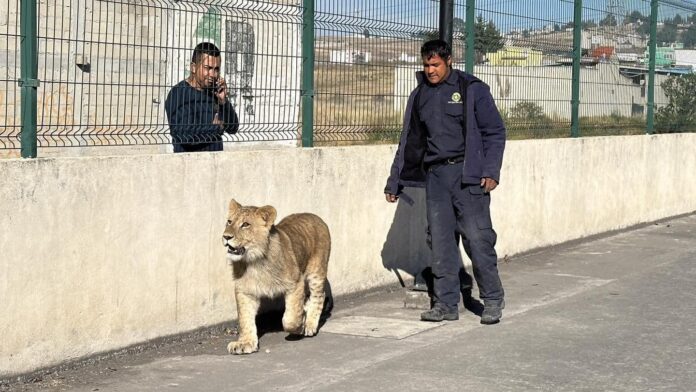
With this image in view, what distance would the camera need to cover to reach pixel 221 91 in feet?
29.2

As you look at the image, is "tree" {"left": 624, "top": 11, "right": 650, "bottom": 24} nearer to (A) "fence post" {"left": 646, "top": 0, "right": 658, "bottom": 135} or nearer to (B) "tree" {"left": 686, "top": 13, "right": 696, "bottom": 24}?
(A) "fence post" {"left": 646, "top": 0, "right": 658, "bottom": 135}

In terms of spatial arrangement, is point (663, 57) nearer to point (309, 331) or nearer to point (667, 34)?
point (667, 34)

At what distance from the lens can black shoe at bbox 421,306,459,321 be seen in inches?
351

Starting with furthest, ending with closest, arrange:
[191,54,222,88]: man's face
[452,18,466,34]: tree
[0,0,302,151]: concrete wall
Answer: [452,18,466,34]: tree
[191,54,222,88]: man's face
[0,0,302,151]: concrete wall

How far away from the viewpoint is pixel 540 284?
1077 centimetres

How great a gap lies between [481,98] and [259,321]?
2.43 metres

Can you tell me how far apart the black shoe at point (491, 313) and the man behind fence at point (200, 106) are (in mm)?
2406

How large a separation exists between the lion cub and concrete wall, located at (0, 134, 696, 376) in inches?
19.7

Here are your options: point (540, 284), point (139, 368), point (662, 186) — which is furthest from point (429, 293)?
point (662, 186)

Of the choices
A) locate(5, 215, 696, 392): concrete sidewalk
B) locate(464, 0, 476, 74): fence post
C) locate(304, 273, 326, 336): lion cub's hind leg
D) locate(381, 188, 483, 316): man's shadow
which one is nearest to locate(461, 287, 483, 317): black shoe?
locate(381, 188, 483, 316): man's shadow

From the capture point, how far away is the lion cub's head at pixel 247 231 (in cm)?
773

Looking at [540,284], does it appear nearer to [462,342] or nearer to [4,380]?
[462,342]

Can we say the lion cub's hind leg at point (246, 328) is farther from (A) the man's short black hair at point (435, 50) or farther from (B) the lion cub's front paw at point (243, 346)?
(A) the man's short black hair at point (435, 50)

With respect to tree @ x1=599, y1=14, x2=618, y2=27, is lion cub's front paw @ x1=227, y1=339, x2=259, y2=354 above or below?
below
